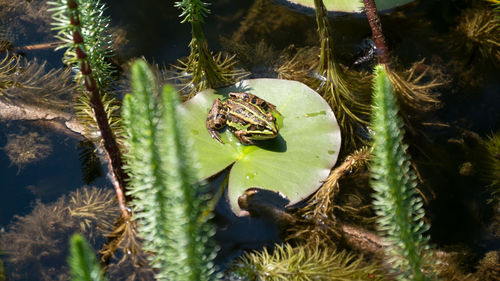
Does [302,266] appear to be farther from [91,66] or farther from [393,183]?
[91,66]

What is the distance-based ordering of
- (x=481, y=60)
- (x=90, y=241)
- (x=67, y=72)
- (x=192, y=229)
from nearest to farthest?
(x=192, y=229) → (x=90, y=241) → (x=67, y=72) → (x=481, y=60)

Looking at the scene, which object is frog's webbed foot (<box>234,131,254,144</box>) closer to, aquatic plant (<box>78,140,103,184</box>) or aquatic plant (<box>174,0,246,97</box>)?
aquatic plant (<box>174,0,246,97</box>)

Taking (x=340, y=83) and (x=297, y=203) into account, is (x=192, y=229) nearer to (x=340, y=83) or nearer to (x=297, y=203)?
(x=297, y=203)

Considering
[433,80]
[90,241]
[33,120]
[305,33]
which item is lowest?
[90,241]

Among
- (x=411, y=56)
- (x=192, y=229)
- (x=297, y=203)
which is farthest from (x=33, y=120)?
(x=411, y=56)

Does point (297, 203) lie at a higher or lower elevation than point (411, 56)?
lower

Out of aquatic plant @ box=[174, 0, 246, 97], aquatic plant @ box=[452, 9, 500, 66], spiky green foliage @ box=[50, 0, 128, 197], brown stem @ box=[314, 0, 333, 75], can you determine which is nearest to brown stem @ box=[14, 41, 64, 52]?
spiky green foliage @ box=[50, 0, 128, 197]

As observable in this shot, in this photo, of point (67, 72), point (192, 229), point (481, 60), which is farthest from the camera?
point (481, 60)

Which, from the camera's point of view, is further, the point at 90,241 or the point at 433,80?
the point at 433,80

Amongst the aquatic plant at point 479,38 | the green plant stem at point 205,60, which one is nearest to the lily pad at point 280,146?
the green plant stem at point 205,60
